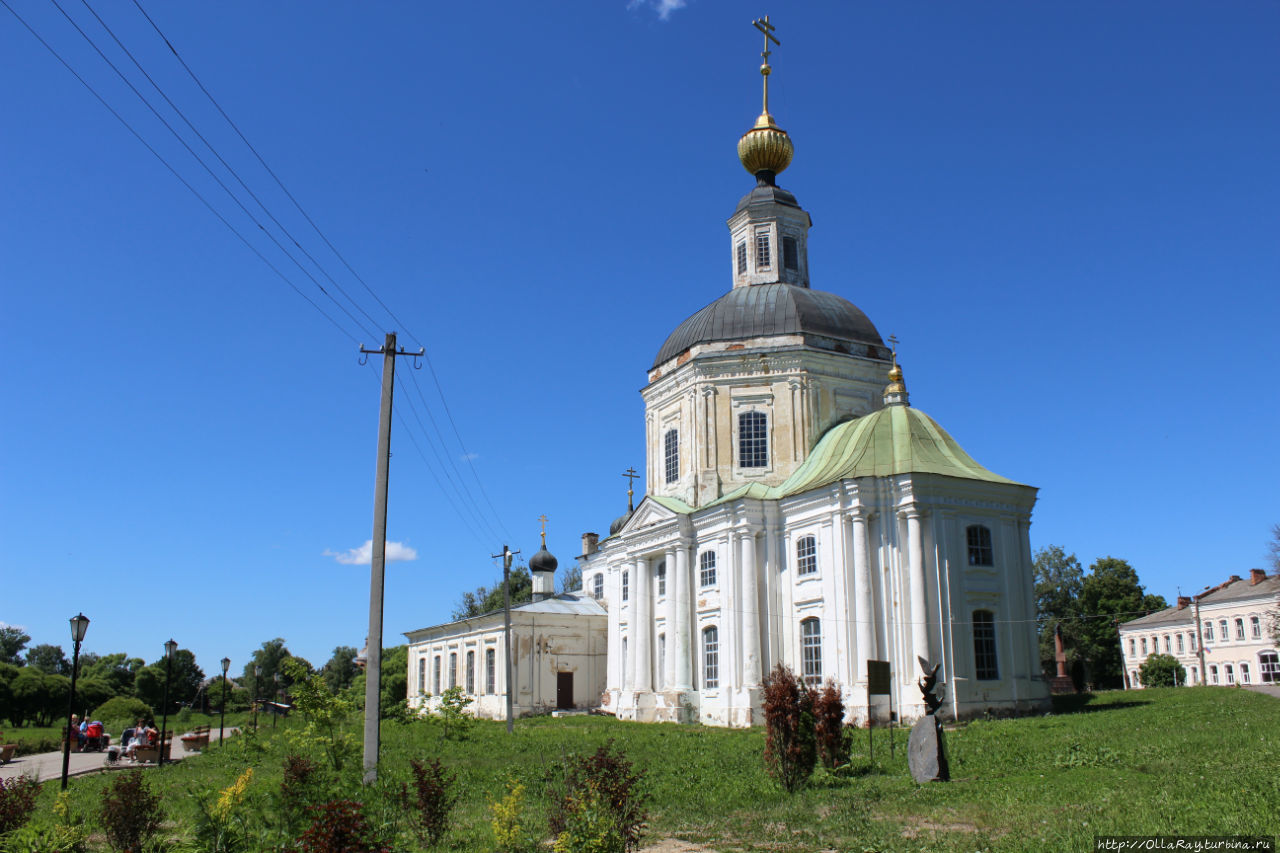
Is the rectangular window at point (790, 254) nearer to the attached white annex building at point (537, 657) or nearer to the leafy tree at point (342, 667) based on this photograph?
the attached white annex building at point (537, 657)

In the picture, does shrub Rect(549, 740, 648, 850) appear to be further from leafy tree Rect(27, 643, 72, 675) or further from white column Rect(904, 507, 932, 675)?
leafy tree Rect(27, 643, 72, 675)

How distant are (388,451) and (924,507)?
14.8m

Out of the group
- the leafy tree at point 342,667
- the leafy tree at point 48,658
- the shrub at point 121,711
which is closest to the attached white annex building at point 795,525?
the shrub at point 121,711

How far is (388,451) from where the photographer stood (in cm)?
1617

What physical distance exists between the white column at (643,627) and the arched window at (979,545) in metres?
11.5

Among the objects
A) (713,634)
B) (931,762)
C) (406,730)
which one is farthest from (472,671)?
(931,762)

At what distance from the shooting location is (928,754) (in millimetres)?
13711

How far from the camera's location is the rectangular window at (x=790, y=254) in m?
36.0

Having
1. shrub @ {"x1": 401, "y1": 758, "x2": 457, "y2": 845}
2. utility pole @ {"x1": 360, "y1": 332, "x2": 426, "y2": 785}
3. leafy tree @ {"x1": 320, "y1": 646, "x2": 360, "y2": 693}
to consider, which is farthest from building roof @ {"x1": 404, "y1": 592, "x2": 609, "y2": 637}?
leafy tree @ {"x1": 320, "y1": 646, "x2": 360, "y2": 693}

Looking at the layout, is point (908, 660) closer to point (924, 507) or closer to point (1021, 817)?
point (924, 507)

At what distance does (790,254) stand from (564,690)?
20448mm

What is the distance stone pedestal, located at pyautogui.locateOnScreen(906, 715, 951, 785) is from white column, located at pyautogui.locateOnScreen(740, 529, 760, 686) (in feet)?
45.3

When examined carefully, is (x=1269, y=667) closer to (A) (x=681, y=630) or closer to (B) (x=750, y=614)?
(B) (x=750, y=614)

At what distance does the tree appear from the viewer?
5603 cm
